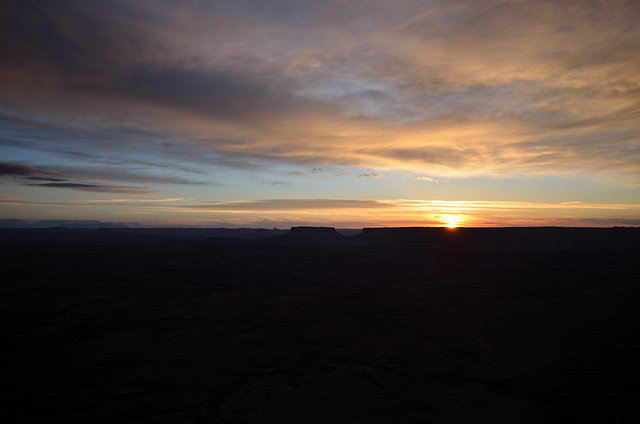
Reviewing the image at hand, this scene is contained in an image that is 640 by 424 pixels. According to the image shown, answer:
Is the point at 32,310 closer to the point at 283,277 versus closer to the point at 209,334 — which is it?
the point at 209,334

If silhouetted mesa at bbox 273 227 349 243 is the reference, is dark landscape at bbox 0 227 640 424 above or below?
below

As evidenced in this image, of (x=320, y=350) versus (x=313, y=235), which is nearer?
(x=320, y=350)

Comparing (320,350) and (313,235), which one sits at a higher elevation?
(313,235)

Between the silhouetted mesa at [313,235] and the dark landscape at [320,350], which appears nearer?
the dark landscape at [320,350]

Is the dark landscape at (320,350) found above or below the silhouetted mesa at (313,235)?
below

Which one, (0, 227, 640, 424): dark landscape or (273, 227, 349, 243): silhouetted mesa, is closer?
(0, 227, 640, 424): dark landscape
